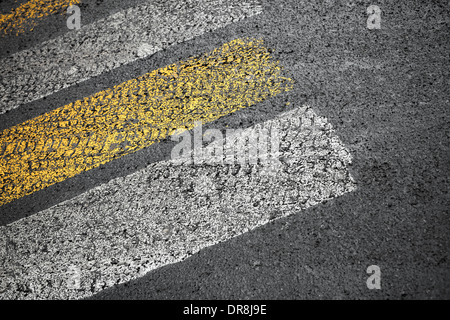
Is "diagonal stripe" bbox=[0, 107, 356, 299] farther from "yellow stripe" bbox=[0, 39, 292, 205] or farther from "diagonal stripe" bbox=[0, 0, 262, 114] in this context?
"diagonal stripe" bbox=[0, 0, 262, 114]

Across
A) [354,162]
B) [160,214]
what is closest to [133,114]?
[160,214]

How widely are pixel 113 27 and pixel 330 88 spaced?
1.97m

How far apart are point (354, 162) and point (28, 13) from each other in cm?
336

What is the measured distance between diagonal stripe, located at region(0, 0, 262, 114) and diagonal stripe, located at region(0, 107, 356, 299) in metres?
1.11

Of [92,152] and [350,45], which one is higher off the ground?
[350,45]

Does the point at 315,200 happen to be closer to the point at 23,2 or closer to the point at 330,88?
the point at 330,88

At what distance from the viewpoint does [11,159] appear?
2.69m

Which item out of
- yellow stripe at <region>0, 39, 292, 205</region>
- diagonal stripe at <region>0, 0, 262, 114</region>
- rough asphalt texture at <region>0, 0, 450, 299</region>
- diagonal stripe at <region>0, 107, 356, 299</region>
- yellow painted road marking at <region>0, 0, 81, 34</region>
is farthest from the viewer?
yellow painted road marking at <region>0, 0, 81, 34</region>

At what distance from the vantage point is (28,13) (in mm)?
3559

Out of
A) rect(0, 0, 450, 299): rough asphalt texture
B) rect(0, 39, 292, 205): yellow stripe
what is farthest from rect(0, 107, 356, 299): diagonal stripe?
rect(0, 39, 292, 205): yellow stripe

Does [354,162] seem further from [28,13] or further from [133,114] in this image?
[28,13]

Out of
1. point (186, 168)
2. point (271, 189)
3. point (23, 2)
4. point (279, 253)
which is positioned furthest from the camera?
point (23, 2)

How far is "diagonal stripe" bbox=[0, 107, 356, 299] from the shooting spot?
7.03 ft
